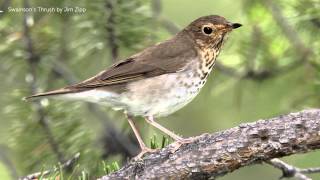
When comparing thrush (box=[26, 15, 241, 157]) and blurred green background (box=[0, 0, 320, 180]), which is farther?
thrush (box=[26, 15, 241, 157])

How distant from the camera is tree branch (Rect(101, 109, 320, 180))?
106 inches

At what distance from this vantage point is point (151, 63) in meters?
4.23

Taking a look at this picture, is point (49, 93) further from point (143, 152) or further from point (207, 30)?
point (207, 30)

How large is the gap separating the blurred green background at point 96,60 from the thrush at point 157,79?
0.09 meters

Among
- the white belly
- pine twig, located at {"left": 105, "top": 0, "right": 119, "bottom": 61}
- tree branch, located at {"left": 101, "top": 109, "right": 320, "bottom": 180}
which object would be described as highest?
pine twig, located at {"left": 105, "top": 0, "right": 119, "bottom": 61}

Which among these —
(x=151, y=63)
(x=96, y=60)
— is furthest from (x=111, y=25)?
(x=96, y=60)

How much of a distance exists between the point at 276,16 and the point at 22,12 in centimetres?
136

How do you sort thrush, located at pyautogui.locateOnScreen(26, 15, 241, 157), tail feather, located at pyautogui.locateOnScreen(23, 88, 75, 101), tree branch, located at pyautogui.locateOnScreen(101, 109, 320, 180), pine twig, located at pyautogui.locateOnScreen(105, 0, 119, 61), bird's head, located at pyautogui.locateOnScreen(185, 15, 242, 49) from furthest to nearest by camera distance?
bird's head, located at pyautogui.locateOnScreen(185, 15, 242, 49), thrush, located at pyautogui.locateOnScreen(26, 15, 241, 157), pine twig, located at pyautogui.locateOnScreen(105, 0, 119, 61), tail feather, located at pyautogui.locateOnScreen(23, 88, 75, 101), tree branch, located at pyautogui.locateOnScreen(101, 109, 320, 180)

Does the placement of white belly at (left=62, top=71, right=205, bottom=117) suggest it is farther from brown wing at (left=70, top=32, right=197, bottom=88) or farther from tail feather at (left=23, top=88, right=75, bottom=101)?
tail feather at (left=23, top=88, right=75, bottom=101)

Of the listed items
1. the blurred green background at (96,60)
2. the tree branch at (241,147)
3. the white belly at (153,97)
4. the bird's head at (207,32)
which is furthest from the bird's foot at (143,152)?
the bird's head at (207,32)

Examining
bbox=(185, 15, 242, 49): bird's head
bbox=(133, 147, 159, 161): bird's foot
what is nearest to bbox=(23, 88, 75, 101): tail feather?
bbox=(133, 147, 159, 161): bird's foot

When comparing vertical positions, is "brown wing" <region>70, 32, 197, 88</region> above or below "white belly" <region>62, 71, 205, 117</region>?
above

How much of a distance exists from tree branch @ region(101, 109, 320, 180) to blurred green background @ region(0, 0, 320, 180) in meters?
0.81

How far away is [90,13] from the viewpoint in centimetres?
392
